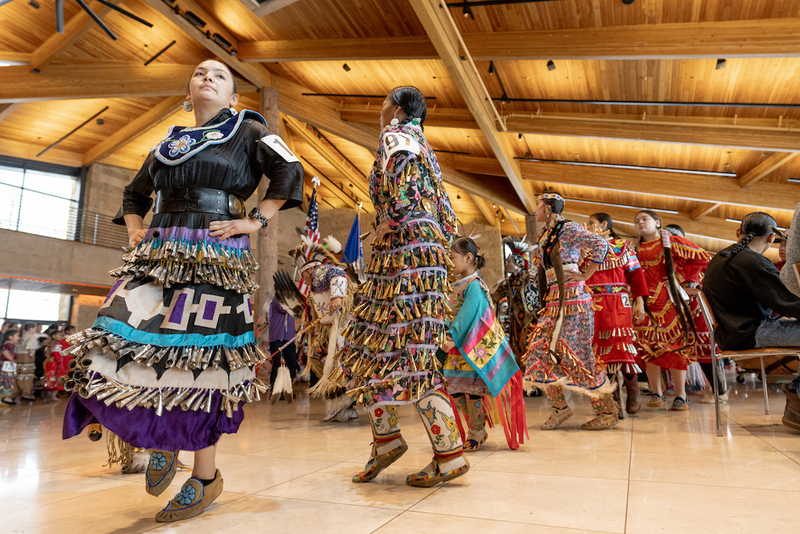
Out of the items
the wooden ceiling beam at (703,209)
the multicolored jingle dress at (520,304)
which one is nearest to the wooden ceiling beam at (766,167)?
the wooden ceiling beam at (703,209)

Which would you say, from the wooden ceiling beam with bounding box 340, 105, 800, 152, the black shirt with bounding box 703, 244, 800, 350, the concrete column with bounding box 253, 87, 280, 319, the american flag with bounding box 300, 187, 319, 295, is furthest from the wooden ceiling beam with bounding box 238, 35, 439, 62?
the black shirt with bounding box 703, 244, 800, 350

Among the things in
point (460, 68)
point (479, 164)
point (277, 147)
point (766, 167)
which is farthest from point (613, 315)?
point (479, 164)

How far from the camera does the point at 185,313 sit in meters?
1.71

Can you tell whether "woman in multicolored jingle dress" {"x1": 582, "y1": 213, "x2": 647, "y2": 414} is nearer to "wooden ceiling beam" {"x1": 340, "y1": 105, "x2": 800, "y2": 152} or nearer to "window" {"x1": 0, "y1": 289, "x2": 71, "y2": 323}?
"wooden ceiling beam" {"x1": 340, "y1": 105, "x2": 800, "y2": 152}

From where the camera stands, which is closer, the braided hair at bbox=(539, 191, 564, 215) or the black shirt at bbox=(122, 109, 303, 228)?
the black shirt at bbox=(122, 109, 303, 228)

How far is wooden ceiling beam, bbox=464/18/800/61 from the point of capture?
5781mm

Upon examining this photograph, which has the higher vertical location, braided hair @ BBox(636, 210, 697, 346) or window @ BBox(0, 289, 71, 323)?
window @ BBox(0, 289, 71, 323)

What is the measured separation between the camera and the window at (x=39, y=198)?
12680mm

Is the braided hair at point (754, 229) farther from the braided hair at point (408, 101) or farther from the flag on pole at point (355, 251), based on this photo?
the flag on pole at point (355, 251)

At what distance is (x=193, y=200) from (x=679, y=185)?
10996 mm

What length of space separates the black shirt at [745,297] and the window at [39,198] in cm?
1410

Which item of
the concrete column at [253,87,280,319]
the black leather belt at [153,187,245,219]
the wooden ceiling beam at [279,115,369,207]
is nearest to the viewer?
the black leather belt at [153,187,245,219]

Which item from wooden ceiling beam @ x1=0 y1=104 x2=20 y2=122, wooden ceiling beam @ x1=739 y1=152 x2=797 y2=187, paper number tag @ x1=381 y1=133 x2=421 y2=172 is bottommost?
paper number tag @ x1=381 y1=133 x2=421 y2=172

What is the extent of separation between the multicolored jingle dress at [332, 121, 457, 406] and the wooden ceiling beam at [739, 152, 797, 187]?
9114 mm
